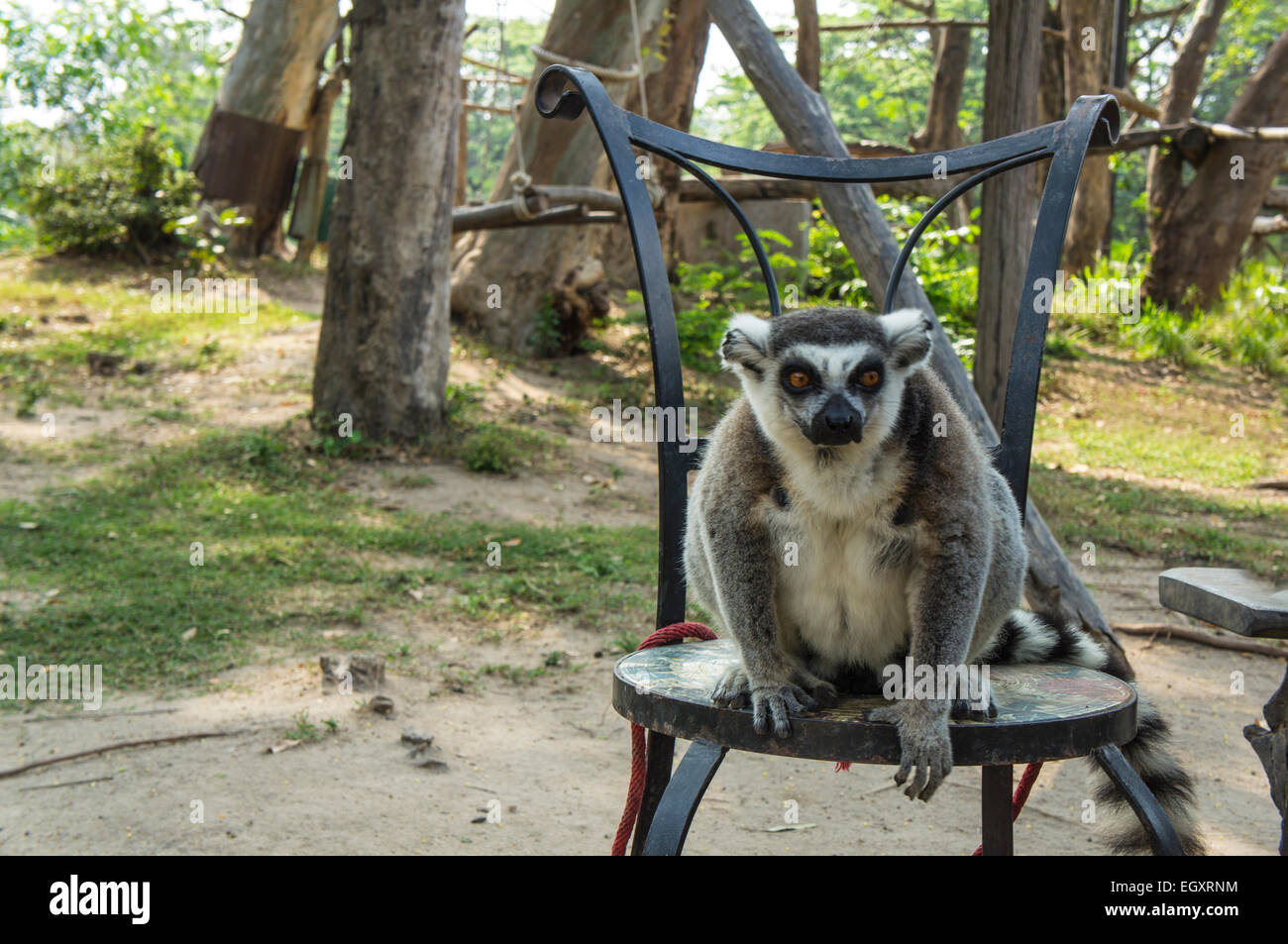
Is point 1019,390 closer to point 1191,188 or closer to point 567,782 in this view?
point 567,782

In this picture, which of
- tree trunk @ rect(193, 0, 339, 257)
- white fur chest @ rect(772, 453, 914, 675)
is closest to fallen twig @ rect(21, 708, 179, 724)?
white fur chest @ rect(772, 453, 914, 675)

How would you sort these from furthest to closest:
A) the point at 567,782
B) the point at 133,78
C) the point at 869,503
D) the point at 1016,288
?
1. the point at 133,78
2. the point at 1016,288
3. the point at 567,782
4. the point at 869,503

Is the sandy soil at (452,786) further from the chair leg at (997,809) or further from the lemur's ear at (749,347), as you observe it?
the lemur's ear at (749,347)

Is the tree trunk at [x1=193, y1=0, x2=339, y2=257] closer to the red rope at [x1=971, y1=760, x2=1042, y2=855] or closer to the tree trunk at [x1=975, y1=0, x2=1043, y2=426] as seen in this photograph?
the tree trunk at [x1=975, y1=0, x2=1043, y2=426]

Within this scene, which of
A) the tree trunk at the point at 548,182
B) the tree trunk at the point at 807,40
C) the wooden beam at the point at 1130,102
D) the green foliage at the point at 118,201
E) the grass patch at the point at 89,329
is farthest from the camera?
the wooden beam at the point at 1130,102

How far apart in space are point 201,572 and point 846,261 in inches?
345

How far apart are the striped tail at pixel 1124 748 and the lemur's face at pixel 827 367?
807mm

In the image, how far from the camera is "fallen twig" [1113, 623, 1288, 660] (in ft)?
19.0

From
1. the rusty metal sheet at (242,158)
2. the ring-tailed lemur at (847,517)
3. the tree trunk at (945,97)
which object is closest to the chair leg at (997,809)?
the ring-tailed lemur at (847,517)

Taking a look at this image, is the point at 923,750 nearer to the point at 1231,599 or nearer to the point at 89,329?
the point at 1231,599

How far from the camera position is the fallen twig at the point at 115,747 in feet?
13.0

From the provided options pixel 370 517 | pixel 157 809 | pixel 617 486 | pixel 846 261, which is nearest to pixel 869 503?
pixel 157 809

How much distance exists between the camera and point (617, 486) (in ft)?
28.4

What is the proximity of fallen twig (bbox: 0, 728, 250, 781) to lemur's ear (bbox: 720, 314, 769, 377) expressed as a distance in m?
2.90
